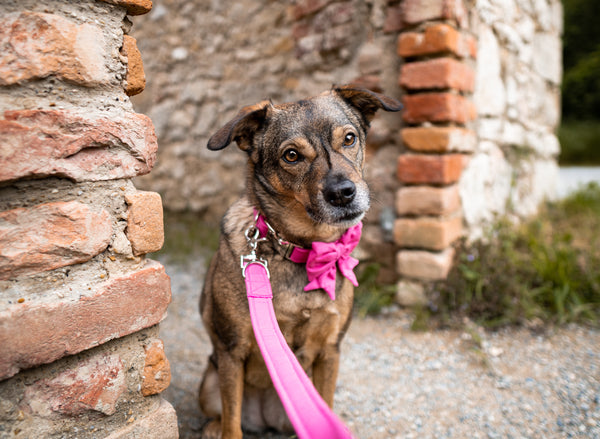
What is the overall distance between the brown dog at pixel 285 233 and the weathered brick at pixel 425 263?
4.72 ft

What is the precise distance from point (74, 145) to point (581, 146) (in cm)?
1633

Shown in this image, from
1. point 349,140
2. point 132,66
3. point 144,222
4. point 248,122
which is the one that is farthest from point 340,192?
point 132,66

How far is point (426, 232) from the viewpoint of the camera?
10.8 feet

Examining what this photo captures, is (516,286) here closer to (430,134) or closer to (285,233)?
(430,134)

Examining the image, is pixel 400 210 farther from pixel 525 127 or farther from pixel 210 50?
pixel 210 50

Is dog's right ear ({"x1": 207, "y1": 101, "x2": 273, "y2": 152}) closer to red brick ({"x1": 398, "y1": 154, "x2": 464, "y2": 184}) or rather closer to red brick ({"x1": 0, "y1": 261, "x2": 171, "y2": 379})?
red brick ({"x1": 0, "y1": 261, "x2": 171, "y2": 379})

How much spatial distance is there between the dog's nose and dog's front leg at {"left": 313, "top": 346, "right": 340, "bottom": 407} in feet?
2.29

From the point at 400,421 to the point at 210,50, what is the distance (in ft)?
15.1

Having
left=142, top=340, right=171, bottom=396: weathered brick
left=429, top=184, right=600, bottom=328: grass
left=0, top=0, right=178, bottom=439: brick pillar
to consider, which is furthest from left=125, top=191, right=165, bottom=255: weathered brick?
left=429, top=184, right=600, bottom=328: grass

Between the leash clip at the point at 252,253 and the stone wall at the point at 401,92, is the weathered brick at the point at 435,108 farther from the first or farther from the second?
the leash clip at the point at 252,253

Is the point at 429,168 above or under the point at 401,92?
under

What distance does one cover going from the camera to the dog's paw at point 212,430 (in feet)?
6.68

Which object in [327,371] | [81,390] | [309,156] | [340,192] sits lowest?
[327,371]

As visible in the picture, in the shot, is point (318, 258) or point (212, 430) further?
point (212, 430)
